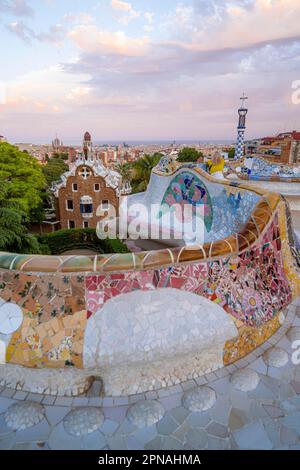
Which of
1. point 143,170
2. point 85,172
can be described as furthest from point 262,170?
point 143,170

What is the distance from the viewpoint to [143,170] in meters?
24.9

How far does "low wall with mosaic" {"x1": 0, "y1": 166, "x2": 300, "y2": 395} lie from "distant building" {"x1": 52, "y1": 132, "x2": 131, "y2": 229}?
50.1ft

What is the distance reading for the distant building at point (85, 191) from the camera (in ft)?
59.2

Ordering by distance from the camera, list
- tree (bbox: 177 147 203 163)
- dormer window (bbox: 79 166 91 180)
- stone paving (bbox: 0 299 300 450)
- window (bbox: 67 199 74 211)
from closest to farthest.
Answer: stone paving (bbox: 0 299 300 450), dormer window (bbox: 79 166 91 180), window (bbox: 67 199 74 211), tree (bbox: 177 147 203 163)

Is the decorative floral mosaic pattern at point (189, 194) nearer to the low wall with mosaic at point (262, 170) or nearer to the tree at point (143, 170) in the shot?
the low wall with mosaic at point (262, 170)

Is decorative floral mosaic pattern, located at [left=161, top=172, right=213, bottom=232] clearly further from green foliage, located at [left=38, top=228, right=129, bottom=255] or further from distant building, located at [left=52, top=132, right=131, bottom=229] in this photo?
distant building, located at [left=52, top=132, right=131, bottom=229]

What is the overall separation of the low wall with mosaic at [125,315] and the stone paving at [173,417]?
8.4 inches

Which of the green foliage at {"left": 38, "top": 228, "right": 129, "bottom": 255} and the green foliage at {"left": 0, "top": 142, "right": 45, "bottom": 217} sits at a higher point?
the green foliage at {"left": 0, "top": 142, "right": 45, "bottom": 217}

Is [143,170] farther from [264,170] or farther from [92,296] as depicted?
[92,296]

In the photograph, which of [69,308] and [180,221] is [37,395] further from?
[180,221]

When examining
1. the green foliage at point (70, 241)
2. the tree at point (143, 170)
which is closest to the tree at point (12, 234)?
the green foliage at point (70, 241)

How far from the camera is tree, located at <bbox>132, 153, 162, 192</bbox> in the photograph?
24.3 metres

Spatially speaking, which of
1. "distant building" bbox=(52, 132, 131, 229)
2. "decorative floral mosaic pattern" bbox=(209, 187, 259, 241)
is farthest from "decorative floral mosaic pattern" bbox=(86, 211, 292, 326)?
"distant building" bbox=(52, 132, 131, 229)

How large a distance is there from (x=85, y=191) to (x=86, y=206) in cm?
98
